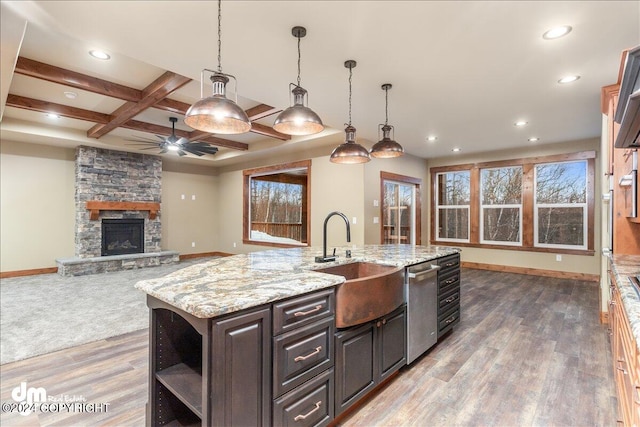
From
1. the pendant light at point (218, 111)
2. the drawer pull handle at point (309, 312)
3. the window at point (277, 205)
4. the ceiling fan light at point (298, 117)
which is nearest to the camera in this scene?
the drawer pull handle at point (309, 312)

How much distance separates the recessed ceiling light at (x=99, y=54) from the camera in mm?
2992

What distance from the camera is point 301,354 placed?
156cm

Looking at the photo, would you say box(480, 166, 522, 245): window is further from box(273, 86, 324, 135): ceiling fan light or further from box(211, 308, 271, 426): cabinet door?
box(211, 308, 271, 426): cabinet door

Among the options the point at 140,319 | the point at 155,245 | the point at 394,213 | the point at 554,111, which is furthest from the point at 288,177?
the point at 554,111

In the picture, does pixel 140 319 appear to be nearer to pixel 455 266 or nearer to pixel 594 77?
pixel 455 266

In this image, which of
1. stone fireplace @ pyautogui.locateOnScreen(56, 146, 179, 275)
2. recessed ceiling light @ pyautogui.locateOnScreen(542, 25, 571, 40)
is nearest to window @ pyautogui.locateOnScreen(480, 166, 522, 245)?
recessed ceiling light @ pyautogui.locateOnScreen(542, 25, 571, 40)

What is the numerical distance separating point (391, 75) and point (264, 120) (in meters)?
2.83

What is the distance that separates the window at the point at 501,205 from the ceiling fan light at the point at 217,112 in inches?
251

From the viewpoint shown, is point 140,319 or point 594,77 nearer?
point 594,77

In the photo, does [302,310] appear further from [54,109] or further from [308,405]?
[54,109]

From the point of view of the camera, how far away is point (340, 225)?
6.00 m

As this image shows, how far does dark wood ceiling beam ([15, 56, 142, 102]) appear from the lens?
3229mm

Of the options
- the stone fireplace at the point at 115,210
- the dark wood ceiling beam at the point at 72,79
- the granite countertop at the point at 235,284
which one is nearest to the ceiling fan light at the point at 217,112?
the granite countertop at the point at 235,284

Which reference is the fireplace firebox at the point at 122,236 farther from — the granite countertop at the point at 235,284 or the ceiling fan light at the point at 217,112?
the ceiling fan light at the point at 217,112
